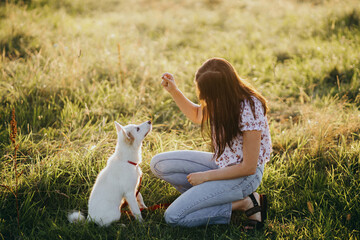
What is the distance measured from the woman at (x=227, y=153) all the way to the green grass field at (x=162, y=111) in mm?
136

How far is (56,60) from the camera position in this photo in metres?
4.27

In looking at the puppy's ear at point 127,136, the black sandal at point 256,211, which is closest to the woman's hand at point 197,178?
the black sandal at point 256,211

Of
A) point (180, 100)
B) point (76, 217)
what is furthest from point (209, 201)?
point (76, 217)

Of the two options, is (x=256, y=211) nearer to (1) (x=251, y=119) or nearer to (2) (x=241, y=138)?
(2) (x=241, y=138)

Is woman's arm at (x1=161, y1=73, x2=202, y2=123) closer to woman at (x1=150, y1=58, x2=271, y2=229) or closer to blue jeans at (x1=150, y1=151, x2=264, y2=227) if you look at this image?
woman at (x1=150, y1=58, x2=271, y2=229)

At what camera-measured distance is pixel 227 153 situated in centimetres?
242

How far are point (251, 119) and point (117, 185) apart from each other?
1.12 metres

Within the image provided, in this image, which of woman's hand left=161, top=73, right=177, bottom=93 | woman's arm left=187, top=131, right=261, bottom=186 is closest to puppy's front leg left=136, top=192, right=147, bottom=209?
woman's arm left=187, top=131, right=261, bottom=186

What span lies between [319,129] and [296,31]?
396cm

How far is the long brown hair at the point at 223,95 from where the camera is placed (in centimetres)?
219

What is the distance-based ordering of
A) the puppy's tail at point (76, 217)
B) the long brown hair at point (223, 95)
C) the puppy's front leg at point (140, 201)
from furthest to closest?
the puppy's front leg at point (140, 201)
the puppy's tail at point (76, 217)
the long brown hair at point (223, 95)

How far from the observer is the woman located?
222cm

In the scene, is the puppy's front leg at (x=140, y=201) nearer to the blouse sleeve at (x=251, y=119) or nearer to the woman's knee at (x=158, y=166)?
the woman's knee at (x=158, y=166)

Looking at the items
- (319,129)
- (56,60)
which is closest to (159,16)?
(56,60)
